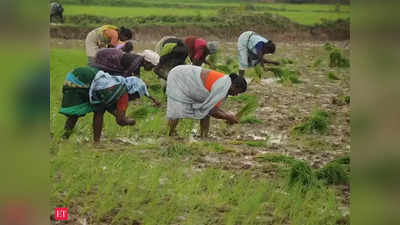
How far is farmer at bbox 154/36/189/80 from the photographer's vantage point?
5.63m

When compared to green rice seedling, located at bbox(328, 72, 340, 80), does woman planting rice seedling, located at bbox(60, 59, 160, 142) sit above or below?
below

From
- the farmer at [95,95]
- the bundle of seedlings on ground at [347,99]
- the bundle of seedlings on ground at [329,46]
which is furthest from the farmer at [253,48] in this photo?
the farmer at [95,95]

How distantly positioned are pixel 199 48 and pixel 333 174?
1590 millimetres

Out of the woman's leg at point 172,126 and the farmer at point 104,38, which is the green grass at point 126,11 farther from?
the woman's leg at point 172,126

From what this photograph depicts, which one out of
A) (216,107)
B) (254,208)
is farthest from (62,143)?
(254,208)

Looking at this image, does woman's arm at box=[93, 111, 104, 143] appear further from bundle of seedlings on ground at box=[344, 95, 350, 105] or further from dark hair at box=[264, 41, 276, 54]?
bundle of seedlings on ground at box=[344, 95, 350, 105]

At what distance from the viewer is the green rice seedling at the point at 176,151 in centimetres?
496

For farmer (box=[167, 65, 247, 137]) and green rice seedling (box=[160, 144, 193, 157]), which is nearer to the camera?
green rice seedling (box=[160, 144, 193, 157])

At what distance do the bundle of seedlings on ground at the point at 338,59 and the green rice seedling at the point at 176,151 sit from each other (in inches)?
51.5

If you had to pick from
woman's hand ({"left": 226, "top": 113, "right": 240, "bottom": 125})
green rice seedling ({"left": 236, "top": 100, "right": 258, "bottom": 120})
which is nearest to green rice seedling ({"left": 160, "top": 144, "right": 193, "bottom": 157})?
woman's hand ({"left": 226, "top": 113, "right": 240, "bottom": 125})

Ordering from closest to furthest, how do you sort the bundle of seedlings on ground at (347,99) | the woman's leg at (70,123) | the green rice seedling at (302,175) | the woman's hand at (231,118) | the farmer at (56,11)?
the green rice seedling at (302,175) → the farmer at (56,11) → the bundle of seedlings on ground at (347,99) → the woman's leg at (70,123) → the woman's hand at (231,118)

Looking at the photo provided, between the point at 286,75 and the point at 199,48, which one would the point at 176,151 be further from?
the point at 286,75

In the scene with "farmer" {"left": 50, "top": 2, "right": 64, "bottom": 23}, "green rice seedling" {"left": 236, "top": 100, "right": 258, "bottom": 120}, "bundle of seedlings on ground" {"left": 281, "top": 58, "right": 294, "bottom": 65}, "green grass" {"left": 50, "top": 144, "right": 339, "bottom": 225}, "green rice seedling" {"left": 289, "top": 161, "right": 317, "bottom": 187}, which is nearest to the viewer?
"green grass" {"left": 50, "top": 144, "right": 339, "bottom": 225}

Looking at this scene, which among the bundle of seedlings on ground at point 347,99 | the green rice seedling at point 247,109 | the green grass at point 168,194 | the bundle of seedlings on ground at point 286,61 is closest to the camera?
the green grass at point 168,194
